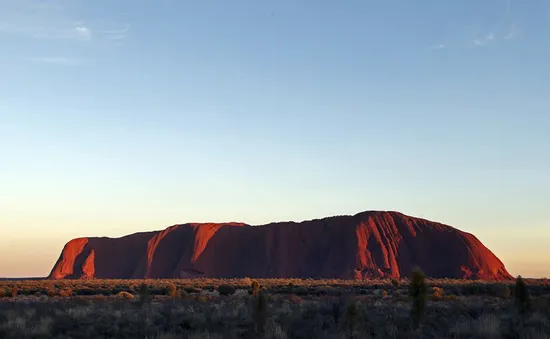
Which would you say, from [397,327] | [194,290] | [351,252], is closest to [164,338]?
[397,327]

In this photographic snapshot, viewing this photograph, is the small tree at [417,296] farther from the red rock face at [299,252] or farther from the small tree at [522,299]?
the red rock face at [299,252]

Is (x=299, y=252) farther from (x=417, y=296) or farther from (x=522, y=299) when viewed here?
(x=417, y=296)

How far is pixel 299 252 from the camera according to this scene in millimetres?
92750

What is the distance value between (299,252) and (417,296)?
254 ft

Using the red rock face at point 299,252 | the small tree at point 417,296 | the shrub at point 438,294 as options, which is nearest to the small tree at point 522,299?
the small tree at point 417,296

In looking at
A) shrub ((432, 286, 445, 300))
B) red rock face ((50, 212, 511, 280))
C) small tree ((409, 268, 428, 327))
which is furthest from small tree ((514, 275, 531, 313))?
red rock face ((50, 212, 511, 280))

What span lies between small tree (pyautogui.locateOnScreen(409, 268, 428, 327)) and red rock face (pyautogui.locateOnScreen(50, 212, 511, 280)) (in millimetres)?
65761

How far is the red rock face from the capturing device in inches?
3339

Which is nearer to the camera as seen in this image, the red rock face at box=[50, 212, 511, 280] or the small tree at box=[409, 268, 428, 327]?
the small tree at box=[409, 268, 428, 327]

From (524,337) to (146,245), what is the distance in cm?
9453

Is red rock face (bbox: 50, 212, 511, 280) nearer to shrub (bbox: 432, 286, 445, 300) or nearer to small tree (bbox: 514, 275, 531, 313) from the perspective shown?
shrub (bbox: 432, 286, 445, 300)

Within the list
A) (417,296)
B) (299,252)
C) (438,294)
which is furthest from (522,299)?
(299,252)

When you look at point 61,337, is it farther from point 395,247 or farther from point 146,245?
point 146,245

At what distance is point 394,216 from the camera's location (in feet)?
313
